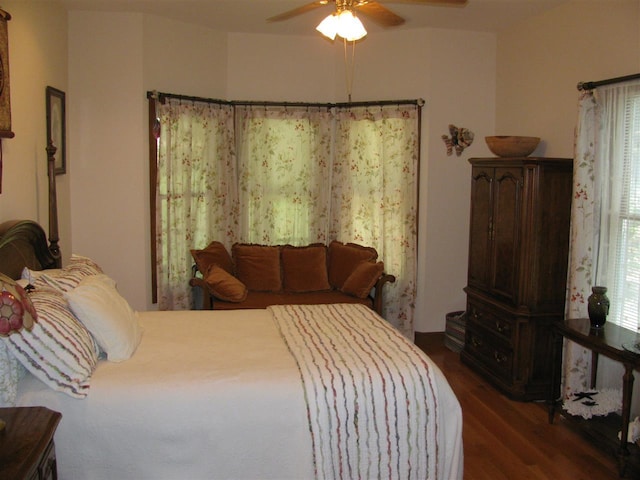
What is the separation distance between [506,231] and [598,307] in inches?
37.1

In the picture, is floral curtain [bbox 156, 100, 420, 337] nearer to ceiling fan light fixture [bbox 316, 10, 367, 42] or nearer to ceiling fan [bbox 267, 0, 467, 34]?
ceiling fan [bbox 267, 0, 467, 34]

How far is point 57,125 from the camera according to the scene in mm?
4359

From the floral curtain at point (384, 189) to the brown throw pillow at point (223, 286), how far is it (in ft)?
4.16

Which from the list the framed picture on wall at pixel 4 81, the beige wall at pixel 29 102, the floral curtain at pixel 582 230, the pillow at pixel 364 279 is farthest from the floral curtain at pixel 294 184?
the framed picture on wall at pixel 4 81

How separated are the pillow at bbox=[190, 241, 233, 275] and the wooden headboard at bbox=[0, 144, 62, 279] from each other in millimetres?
1299

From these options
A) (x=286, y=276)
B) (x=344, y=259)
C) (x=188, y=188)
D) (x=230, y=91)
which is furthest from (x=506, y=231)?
(x=230, y=91)

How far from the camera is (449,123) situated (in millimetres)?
5367

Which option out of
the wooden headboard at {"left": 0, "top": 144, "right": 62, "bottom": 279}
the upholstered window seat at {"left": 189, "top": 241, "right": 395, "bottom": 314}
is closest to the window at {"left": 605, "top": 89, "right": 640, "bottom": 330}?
the upholstered window seat at {"left": 189, "top": 241, "right": 395, "bottom": 314}

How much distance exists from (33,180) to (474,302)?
3.30 m

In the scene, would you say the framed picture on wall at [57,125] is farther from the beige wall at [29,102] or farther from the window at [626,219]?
the window at [626,219]

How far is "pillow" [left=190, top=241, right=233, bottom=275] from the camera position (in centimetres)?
493

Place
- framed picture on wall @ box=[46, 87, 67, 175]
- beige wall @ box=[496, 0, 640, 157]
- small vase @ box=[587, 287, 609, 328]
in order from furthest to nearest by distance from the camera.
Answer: framed picture on wall @ box=[46, 87, 67, 175] < beige wall @ box=[496, 0, 640, 157] < small vase @ box=[587, 287, 609, 328]

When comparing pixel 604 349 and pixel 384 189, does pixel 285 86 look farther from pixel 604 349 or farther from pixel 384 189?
pixel 604 349

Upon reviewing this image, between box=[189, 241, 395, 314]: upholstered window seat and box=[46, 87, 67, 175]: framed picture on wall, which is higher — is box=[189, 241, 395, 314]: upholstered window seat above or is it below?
below
